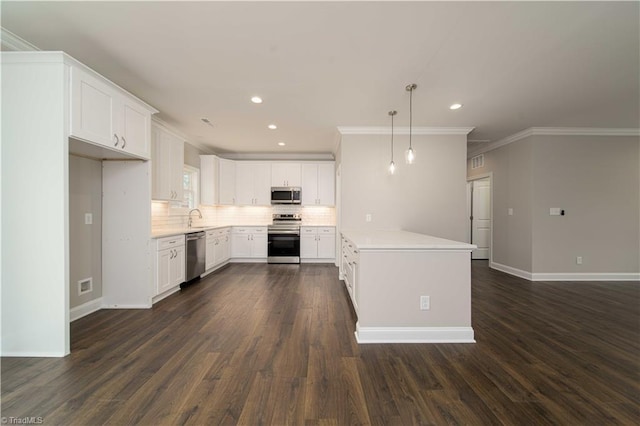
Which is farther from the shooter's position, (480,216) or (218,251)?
(480,216)

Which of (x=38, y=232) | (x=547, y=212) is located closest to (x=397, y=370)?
(x=38, y=232)

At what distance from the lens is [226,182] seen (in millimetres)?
6176

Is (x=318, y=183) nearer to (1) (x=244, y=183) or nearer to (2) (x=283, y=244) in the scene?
(2) (x=283, y=244)

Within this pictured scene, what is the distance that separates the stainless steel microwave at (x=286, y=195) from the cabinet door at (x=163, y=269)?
114 inches

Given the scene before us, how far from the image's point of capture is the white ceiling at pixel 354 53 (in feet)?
6.10

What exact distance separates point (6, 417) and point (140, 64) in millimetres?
2827

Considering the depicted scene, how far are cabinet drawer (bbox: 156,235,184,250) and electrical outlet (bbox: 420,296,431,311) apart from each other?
3.28 m

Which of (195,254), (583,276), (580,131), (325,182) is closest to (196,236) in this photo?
(195,254)

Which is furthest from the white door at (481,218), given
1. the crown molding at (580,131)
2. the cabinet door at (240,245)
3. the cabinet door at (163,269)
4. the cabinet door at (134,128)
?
the cabinet door at (134,128)

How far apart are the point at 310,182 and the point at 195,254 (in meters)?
3.02

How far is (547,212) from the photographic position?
4.64m

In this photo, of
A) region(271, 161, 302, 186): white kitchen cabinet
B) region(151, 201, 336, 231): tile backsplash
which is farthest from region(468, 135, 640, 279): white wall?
region(271, 161, 302, 186): white kitchen cabinet

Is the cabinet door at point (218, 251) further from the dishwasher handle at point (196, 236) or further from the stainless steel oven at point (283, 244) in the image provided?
the stainless steel oven at point (283, 244)

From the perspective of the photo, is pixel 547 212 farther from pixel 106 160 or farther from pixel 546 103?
pixel 106 160
